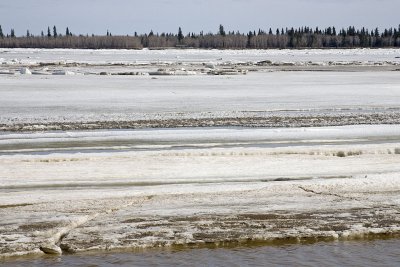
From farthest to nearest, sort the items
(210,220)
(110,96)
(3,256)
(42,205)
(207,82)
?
(207,82), (110,96), (42,205), (210,220), (3,256)

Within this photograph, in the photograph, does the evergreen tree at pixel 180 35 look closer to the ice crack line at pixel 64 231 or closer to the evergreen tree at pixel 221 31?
the evergreen tree at pixel 221 31

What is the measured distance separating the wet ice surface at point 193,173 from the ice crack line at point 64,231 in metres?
0.02

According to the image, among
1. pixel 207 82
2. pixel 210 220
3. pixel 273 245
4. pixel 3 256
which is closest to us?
pixel 3 256

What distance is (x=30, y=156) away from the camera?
12.9m

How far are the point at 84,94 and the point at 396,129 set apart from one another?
12674 mm

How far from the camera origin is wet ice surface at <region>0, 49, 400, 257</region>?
8.28 m

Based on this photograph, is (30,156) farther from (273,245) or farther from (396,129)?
(396,129)

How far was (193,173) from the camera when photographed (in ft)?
38.5

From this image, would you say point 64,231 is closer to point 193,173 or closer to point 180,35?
point 193,173

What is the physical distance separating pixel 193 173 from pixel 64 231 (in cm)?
380

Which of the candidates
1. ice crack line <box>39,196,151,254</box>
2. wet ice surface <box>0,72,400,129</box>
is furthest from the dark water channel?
wet ice surface <box>0,72,400,129</box>

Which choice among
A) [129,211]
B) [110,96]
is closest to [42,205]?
[129,211]

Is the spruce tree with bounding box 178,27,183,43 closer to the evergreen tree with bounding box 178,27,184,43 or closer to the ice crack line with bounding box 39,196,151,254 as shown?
the evergreen tree with bounding box 178,27,184,43

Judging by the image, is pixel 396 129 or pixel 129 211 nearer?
pixel 129 211
